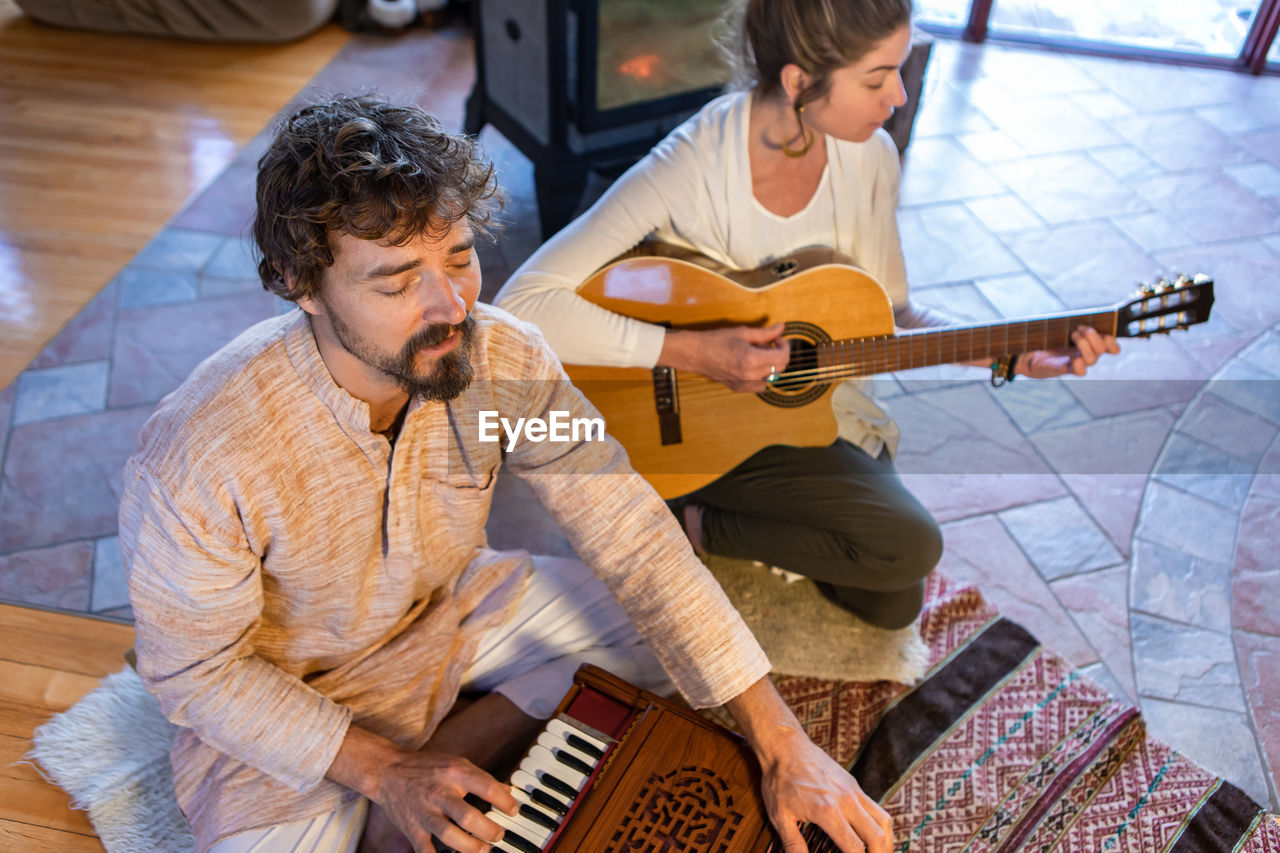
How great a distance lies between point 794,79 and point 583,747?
1.31 meters

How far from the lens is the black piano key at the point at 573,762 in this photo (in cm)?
145

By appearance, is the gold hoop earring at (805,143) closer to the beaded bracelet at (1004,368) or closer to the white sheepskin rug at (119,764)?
the beaded bracelet at (1004,368)

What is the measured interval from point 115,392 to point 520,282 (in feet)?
4.98

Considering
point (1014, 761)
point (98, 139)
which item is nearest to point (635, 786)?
point (1014, 761)

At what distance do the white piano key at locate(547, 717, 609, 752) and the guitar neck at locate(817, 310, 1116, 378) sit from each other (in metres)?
0.96

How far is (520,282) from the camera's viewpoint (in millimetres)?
2016

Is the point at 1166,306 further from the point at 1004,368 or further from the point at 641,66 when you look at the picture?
the point at 641,66

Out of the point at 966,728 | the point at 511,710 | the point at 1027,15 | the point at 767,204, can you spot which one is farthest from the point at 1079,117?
the point at 511,710

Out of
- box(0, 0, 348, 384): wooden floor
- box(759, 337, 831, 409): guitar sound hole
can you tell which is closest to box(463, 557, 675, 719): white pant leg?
box(759, 337, 831, 409): guitar sound hole

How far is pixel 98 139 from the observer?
12.9ft

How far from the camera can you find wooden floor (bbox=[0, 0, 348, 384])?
3242 millimetres

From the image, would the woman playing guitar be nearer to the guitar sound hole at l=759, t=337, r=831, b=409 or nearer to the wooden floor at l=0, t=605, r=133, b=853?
the guitar sound hole at l=759, t=337, r=831, b=409

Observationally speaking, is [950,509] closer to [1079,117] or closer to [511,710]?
[511,710]

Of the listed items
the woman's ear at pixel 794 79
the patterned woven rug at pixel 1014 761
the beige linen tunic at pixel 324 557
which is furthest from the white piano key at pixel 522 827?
the woman's ear at pixel 794 79
